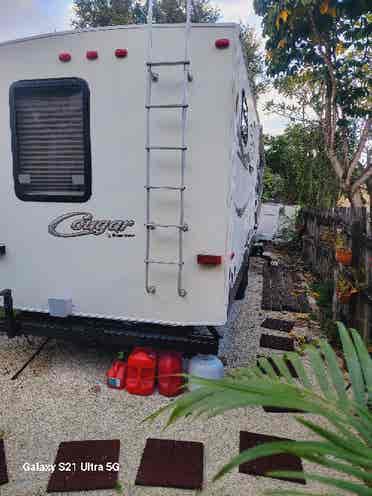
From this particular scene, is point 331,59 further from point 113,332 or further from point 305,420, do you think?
point 305,420

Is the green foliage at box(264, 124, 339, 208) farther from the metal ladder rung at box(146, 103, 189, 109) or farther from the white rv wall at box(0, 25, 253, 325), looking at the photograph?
the metal ladder rung at box(146, 103, 189, 109)

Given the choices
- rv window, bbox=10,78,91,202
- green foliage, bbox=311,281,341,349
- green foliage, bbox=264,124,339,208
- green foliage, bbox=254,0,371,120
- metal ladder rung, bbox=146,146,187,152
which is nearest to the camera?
metal ladder rung, bbox=146,146,187,152

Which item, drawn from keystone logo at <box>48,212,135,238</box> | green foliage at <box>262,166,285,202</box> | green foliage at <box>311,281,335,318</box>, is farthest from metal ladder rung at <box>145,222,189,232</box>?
green foliage at <box>262,166,285,202</box>

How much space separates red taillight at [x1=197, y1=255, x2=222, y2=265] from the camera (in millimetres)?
3010

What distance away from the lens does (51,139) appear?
10.6ft

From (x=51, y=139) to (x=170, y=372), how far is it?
2375 millimetres

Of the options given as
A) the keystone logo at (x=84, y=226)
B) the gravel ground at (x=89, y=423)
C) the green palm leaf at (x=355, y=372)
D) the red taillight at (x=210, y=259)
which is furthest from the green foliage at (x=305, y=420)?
the keystone logo at (x=84, y=226)

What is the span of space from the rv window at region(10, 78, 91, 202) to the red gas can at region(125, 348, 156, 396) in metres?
1.53

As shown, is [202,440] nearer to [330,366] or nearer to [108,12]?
[330,366]

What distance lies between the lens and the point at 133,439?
2.75 metres

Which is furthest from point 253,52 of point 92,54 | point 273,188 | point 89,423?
point 89,423

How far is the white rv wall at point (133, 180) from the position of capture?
291 centimetres

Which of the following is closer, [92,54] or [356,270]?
[92,54]

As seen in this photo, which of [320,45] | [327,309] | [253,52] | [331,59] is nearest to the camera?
[327,309]
